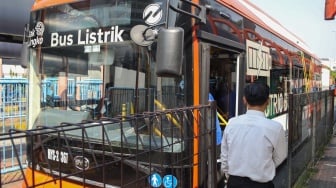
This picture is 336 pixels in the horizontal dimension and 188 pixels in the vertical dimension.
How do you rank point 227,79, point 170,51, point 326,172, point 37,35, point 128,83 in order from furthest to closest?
point 326,172
point 227,79
point 37,35
point 128,83
point 170,51

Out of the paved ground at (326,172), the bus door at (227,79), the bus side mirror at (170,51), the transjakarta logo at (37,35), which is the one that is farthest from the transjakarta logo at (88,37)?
the paved ground at (326,172)

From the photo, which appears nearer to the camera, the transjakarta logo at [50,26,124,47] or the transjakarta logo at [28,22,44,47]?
the transjakarta logo at [50,26,124,47]

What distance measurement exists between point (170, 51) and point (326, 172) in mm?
5309

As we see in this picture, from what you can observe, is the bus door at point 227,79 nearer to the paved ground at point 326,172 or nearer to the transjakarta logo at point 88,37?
the transjakarta logo at point 88,37

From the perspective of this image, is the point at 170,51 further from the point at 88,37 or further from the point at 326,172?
the point at 326,172

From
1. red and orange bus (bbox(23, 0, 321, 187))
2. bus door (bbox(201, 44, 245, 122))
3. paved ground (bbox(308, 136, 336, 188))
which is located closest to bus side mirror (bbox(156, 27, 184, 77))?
red and orange bus (bbox(23, 0, 321, 187))

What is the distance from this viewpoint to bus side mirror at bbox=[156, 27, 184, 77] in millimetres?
2975

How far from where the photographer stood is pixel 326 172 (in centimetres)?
707

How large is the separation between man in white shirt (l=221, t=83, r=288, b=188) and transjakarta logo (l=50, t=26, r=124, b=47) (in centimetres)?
138

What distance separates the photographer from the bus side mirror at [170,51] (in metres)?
2.97

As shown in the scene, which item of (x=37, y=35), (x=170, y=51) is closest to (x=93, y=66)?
(x=37, y=35)

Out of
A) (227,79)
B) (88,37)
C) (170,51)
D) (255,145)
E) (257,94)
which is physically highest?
(88,37)

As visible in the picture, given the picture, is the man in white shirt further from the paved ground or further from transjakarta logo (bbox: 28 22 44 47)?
the paved ground

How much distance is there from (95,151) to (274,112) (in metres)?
4.08
